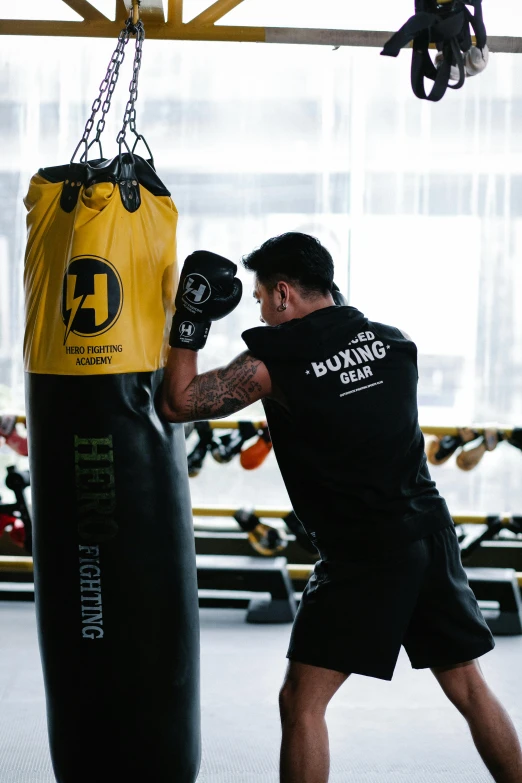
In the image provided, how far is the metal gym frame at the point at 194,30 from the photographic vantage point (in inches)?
125

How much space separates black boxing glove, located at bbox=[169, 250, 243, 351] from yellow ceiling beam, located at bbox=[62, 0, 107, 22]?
1495 mm

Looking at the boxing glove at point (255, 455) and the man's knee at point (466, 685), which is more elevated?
the boxing glove at point (255, 455)

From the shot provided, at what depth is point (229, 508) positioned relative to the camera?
4559 mm

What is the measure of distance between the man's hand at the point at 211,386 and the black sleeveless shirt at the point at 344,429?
4 cm

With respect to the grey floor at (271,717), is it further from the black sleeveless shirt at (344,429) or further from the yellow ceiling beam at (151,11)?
the yellow ceiling beam at (151,11)

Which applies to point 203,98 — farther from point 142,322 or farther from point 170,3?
point 142,322

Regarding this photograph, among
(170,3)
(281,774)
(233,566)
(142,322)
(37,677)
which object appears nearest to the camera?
(281,774)

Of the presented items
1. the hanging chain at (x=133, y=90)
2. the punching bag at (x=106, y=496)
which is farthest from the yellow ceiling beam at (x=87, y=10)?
the punching bag at (x=106, y=496)

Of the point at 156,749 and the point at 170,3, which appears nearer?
the point at 156,749

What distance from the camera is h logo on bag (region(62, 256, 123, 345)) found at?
2.12 metres

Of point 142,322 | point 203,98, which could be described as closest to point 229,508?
point 203,98

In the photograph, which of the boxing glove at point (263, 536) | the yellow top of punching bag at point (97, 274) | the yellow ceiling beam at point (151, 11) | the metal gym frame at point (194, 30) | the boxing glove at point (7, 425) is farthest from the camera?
the boxing glove at point (263, 536)

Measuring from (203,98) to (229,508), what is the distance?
2.20 metres

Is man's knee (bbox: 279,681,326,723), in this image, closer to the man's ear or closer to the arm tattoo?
the arm tattoo
